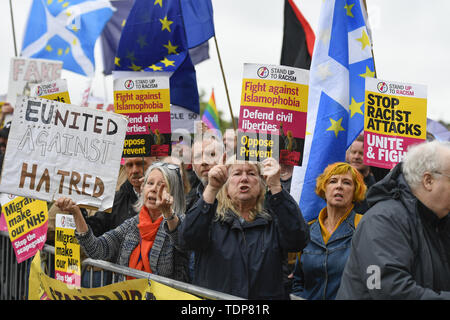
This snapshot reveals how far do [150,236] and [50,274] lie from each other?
128 cm

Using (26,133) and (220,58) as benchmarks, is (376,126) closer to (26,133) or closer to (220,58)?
(220,58)

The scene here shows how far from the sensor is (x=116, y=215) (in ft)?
17.5

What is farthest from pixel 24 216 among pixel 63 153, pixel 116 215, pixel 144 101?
pixel 144 101

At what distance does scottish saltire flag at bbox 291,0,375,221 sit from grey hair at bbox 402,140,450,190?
6.75 feet

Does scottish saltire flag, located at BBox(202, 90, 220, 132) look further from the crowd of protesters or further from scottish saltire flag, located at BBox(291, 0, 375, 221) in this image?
the crowd of protesters

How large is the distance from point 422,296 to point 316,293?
134 centimetres

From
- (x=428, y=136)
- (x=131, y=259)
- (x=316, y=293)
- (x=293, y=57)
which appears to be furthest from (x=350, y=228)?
(x=293, y=57)

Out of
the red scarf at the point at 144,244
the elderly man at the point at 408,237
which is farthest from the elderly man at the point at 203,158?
the elderly man at the point at 408,237

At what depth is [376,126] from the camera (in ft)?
15.7

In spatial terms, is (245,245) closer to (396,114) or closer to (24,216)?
(396,114)

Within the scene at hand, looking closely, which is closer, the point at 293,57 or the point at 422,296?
the point at 422,296

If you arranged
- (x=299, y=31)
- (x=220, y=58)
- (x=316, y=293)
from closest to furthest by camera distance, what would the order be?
(x=316, y=293), (x=220, y=58), (x=299, y=31)
